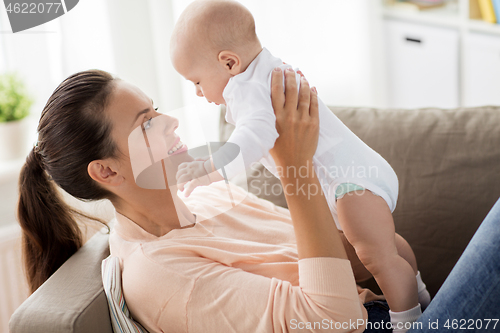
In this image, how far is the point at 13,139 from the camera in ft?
6.88

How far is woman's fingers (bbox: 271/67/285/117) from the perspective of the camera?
100 cm

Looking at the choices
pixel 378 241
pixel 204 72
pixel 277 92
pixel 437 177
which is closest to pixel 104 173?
pixel 204 72

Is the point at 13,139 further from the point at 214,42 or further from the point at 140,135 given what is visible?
the point at 214,42

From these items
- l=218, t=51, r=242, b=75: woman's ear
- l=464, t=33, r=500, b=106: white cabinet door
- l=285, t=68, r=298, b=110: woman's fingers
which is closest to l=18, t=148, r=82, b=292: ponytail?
l=218, t=51, r=242, b=75: woman's ear

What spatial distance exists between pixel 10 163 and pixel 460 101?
2352 mm

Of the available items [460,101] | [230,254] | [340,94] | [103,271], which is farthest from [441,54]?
[103,271]

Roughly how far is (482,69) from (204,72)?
193 centimetres

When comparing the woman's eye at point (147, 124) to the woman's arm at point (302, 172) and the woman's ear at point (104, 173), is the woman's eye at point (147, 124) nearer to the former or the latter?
the woman's ear at point (104, 173)

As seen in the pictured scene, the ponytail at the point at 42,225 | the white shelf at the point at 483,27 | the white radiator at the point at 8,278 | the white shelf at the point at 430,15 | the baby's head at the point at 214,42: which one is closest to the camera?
the baby's head at the point at 214,42

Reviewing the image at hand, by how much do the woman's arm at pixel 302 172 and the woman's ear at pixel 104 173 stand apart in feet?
1.24

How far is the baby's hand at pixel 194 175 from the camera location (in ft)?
3.01

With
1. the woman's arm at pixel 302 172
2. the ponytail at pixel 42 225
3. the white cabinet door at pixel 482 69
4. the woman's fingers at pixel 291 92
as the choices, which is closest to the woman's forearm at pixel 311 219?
the woman's arm at pixel 302 172

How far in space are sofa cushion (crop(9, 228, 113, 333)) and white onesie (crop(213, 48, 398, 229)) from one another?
44 cm

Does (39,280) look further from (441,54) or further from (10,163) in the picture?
(441,54)
